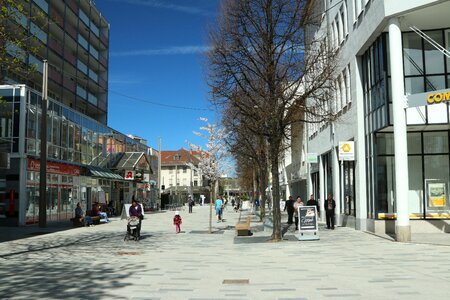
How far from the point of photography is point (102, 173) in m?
42.8

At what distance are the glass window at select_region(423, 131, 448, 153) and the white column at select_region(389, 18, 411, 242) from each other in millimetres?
4028

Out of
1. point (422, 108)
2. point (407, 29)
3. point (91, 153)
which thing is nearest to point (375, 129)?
point (422, 108)

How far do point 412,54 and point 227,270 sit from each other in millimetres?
13691

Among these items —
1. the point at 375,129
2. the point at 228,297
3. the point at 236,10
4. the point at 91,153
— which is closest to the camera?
the point at 228,297

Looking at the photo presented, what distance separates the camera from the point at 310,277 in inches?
421

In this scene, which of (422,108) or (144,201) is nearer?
(422,108)

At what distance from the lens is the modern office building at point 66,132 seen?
1169 inches

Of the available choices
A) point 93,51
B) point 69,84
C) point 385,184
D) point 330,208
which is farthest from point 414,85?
point 93,51

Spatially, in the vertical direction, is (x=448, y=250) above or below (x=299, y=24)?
below

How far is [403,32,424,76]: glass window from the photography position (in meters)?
21.0

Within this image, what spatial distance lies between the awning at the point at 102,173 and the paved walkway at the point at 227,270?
2114cm

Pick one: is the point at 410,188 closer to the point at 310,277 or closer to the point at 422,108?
the point at 422,108

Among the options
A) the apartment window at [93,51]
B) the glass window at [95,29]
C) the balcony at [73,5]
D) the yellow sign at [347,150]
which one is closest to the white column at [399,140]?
the yellow sign at [347,150]

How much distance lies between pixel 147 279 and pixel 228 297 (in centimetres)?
270
